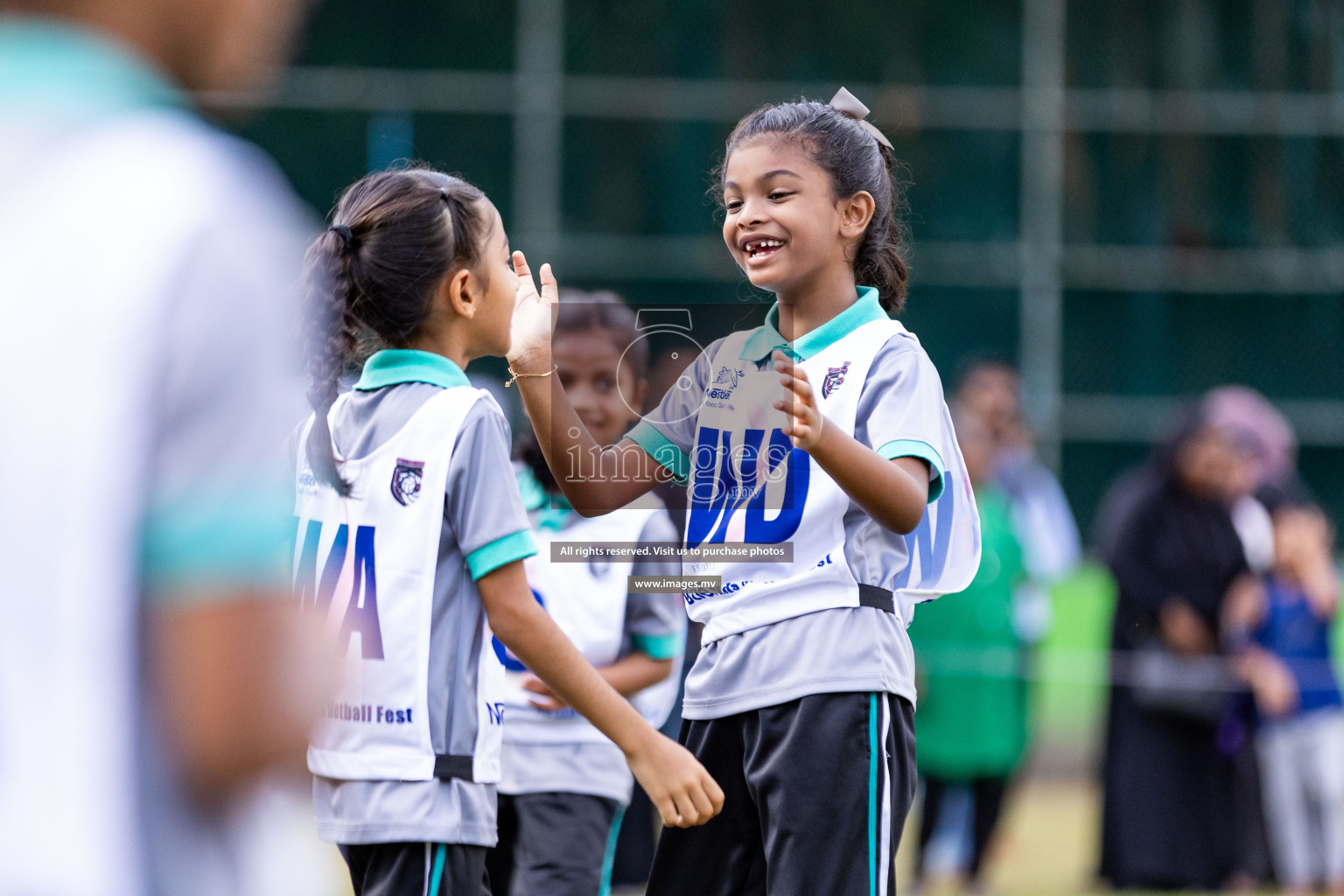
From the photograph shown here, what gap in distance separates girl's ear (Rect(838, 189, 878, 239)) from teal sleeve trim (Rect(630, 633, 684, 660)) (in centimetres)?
104

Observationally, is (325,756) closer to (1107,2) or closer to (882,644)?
(882,644)

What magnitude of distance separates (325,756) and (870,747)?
757mm

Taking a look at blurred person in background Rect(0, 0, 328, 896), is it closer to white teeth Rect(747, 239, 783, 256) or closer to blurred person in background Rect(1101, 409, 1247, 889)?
white teeth Rect(747, 239, 783, 256)

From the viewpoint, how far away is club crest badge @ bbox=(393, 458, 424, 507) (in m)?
2.29

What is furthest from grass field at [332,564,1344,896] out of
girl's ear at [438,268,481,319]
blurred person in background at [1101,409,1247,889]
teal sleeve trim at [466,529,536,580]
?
teal sleeve trim at [466,529,536,580]

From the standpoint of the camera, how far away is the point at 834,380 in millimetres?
2465

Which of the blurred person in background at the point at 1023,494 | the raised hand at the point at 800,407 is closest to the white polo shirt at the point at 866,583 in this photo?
the raised hand at the point at 800,407

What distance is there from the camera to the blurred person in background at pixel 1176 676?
6.84 m

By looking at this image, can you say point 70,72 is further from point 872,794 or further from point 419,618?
point 872,794

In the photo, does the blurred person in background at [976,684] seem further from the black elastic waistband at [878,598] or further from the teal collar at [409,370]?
the teal collar at [409,370]

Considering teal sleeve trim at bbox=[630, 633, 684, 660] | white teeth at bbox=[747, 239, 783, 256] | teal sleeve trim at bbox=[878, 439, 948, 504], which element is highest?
white teeth at bbox=[747, 239, 783, 256]

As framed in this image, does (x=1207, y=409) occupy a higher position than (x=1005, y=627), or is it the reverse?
(x=1207, y=409)

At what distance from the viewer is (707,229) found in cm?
1021

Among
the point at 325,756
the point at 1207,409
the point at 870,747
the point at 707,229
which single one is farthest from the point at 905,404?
the point at 707,229
